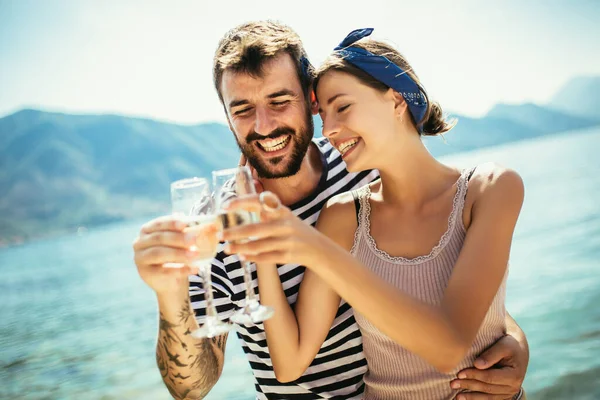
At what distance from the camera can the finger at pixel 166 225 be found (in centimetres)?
178

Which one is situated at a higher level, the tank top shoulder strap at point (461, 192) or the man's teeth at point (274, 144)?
the man's teeth at point (274, 144)

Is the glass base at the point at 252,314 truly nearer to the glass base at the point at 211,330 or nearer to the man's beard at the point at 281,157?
the glass base at the point at 211,330

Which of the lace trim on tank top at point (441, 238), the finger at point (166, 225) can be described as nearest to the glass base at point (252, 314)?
the finger at point (166, 225)

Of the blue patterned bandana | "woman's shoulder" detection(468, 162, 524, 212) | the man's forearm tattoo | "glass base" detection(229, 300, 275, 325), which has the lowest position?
the man's forearm tattoo

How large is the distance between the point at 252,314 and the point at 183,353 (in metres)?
0.84

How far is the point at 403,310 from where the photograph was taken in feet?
6.37

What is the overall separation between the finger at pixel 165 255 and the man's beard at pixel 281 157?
62.8 inches

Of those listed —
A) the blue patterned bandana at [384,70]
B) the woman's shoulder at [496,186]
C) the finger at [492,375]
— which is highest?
the blue patterned bandana at [384,70]

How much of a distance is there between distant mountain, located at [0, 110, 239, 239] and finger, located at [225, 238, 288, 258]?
114 meters

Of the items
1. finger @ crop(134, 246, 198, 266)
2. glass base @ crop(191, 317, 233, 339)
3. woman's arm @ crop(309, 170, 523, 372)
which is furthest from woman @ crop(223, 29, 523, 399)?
finger @ crop(134, 246, 198, 266)

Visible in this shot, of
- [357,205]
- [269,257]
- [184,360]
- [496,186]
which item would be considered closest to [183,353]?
[184,360]

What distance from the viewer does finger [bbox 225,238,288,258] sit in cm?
162

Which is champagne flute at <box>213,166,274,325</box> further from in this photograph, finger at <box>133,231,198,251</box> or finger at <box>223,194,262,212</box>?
finger at <box>133,231,198,251</box>

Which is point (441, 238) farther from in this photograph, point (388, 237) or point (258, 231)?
point (258, 231)
